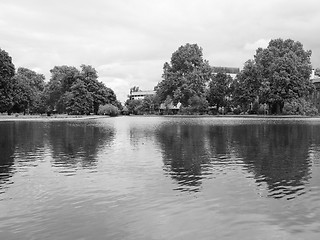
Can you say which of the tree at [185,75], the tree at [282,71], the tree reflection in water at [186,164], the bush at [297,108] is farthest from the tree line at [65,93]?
the tree reflection in water at [186,164]

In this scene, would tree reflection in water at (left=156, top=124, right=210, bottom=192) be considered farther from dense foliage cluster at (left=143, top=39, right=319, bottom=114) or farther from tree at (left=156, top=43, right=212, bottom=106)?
tree at (left=156, top=43, right=212, bottom=106)

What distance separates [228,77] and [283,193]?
111 m

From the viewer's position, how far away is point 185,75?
387 feet

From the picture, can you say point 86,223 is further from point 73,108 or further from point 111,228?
point 73,108

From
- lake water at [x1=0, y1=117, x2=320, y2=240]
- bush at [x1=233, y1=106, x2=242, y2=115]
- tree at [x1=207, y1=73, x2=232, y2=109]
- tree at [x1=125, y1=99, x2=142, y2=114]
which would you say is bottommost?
lake water at [x1=0, y1=117, x2=320, y2=240]

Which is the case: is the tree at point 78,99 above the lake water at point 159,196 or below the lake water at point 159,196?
above

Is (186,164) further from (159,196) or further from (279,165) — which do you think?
(159,196)

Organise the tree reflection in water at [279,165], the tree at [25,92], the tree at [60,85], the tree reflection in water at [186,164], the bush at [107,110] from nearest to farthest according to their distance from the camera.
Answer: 1. the tree reflection in water at [279,165]
2. the tree reflection in water at [186,164]
3. the tree at [25,92]
4. the tree at [60,85]
5. the bush at [107,110]

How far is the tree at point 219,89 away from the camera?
4692 inches

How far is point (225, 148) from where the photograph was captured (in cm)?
2469

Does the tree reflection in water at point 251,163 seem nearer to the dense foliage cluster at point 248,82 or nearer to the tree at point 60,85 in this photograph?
the dense foliage cluster at point 248,82

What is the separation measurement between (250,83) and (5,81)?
2465 inches

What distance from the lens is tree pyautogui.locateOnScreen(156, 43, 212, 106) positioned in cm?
11319

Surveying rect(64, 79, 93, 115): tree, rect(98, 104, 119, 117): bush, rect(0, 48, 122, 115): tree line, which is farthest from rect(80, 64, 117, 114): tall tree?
rect(64, 79, 93, 115): tree
